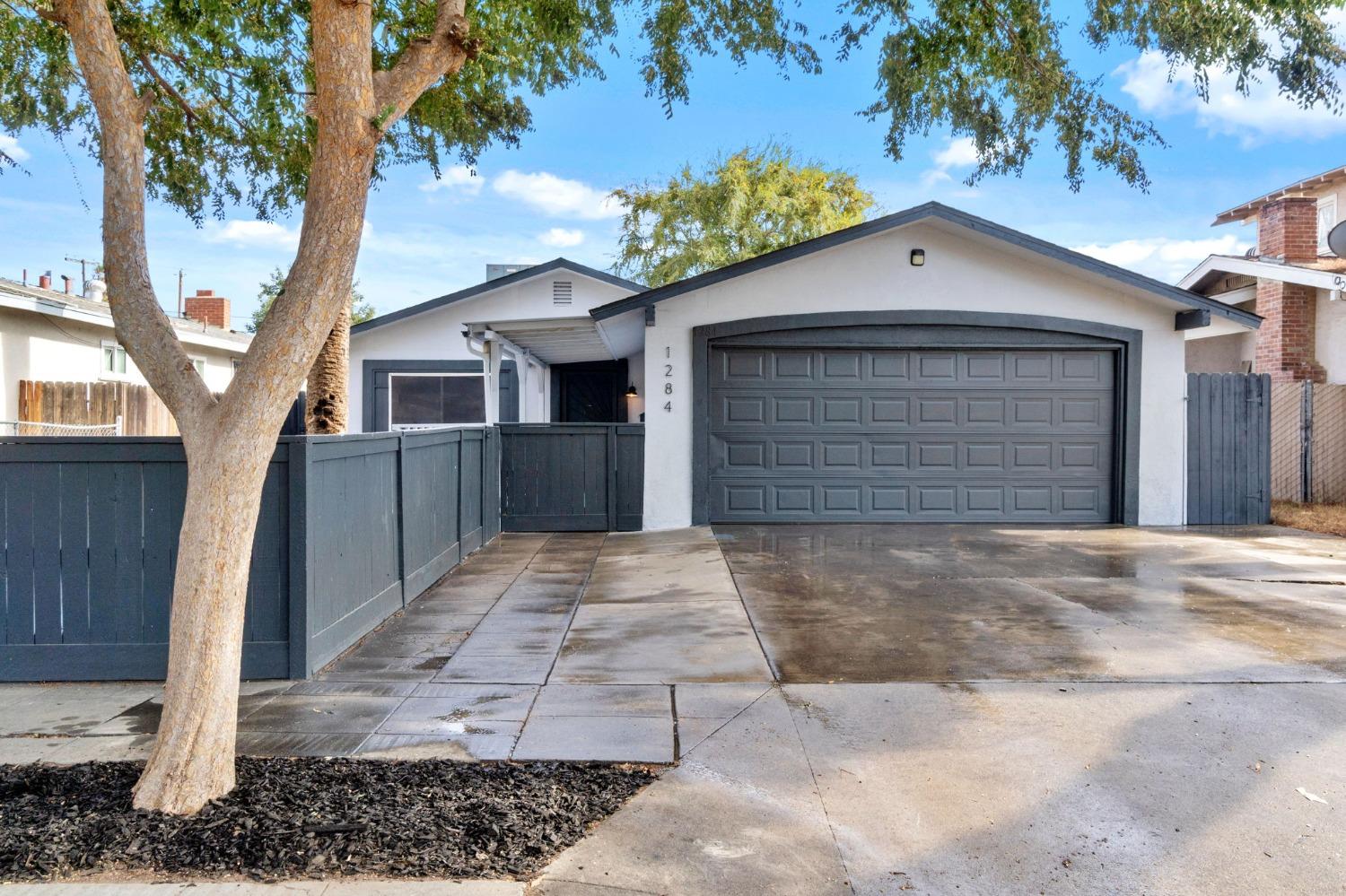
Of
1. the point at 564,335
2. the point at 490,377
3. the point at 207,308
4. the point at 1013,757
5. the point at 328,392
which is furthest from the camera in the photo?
the point at 207,308

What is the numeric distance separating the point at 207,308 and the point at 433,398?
34.1 feet

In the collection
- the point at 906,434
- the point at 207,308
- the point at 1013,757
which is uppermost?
the point at 207,308

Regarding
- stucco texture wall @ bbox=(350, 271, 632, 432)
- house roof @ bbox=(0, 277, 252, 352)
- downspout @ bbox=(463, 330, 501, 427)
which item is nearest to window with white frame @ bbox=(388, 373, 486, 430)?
stucco texture wall @ bbox=(350, 271, 632, 432)

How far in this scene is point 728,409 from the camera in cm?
1237

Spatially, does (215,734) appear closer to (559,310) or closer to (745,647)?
(745,647)

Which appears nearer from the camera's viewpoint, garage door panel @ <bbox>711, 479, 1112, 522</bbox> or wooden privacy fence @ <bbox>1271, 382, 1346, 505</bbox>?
garage door panel @ <bbox>711, 479, 1112, 522</bbox>

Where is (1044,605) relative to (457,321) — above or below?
below

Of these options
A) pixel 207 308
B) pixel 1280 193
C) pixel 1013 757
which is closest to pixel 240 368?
pixel 1013 757

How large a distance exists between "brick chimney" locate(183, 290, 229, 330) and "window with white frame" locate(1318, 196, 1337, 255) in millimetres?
25315

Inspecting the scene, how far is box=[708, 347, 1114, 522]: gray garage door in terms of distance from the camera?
40.6 feet

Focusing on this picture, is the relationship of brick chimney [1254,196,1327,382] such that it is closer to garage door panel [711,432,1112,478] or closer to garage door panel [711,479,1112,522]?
garage door panel [711,432,1112,478]

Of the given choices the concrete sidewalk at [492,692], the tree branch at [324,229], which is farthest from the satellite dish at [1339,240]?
the tree branch at [324,229]

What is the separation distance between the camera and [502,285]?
55.8 ft

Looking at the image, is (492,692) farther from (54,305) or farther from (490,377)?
(54,305)
